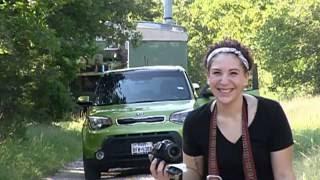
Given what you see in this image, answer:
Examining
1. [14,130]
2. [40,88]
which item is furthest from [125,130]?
[40,88]

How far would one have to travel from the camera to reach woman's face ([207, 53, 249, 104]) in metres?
3.80

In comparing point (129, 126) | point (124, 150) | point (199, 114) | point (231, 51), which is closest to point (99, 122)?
point (129, 126)

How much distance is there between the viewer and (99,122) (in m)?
11.9

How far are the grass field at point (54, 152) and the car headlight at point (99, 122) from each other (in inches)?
48.0

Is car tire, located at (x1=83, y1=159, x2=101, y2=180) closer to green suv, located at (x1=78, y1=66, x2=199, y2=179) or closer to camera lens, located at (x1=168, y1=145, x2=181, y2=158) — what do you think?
green suv, located at (x1=78, y1=66, x2=199, y2=179)

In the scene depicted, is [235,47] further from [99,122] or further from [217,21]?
[217,21]

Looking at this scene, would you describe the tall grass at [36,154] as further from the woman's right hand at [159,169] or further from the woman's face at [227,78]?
the woman's face at [227,78]

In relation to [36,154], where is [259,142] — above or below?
above

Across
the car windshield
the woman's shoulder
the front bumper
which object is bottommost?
the front bumper

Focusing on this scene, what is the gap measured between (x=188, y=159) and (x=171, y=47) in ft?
69.6

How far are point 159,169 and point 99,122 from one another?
26.7 ft

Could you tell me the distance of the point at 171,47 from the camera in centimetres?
Answer: 2509

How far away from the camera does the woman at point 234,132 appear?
3.72m

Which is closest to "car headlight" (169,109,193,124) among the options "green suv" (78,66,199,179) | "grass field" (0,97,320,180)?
"green suv" (78,66,199,179)
